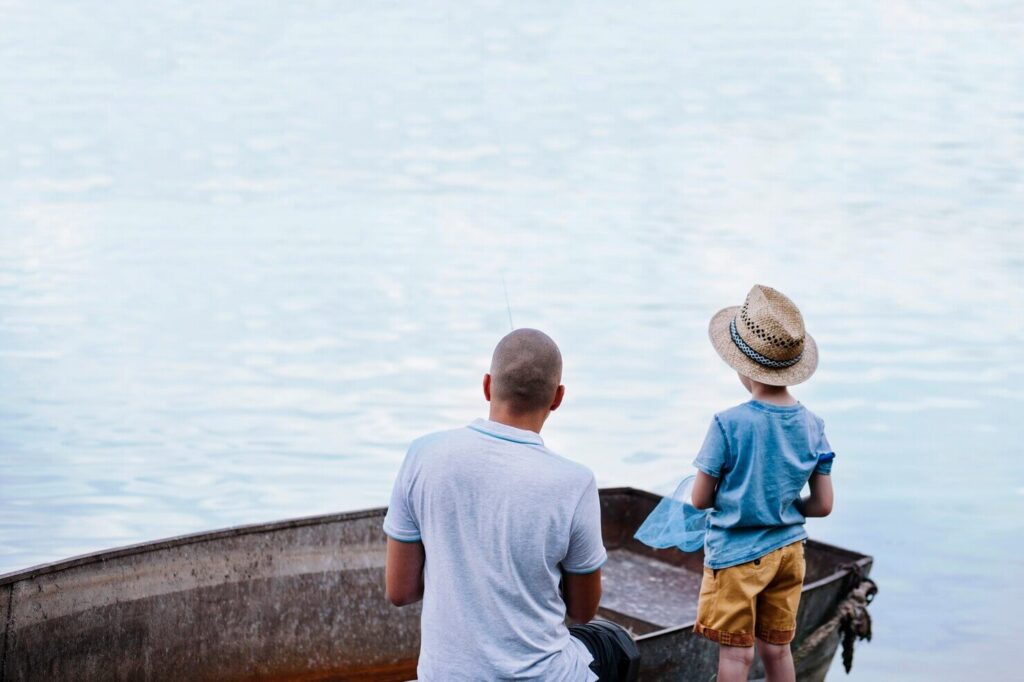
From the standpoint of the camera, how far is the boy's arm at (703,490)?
372 cm

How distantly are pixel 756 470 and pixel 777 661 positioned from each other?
2.00 ft

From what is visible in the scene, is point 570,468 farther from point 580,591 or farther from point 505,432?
point 580,591

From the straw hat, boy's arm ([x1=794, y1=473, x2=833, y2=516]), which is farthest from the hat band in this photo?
boy's arm ([x1=794, y1=473, x2=833, y2=516])

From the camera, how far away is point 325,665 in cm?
551

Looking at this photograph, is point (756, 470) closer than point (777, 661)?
Yes

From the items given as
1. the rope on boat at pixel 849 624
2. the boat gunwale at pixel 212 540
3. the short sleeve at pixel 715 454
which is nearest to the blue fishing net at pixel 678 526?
the short sleeve at pixel 715 454

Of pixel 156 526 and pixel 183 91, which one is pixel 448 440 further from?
pixel 183 91

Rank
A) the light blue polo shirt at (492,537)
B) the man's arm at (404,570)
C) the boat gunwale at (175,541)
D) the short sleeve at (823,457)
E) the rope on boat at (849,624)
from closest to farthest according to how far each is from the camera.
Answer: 1. the light blue polo shirt at (492,537)
2. the man's arm at (404,570)
3. the short sleeve at (823,457)
4. the boat gunwale at (175,541)
5. the rope on boat at (849,624)

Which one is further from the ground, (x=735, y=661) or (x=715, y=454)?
(x=715, y=454)

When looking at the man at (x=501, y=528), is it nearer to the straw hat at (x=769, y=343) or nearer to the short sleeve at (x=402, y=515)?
the short sleeve at (x=402, y=515)

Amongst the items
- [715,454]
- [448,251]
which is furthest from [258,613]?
[448,251]

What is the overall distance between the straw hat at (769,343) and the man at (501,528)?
1101 mm

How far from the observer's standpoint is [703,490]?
147 inches

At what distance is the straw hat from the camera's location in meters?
3.74
